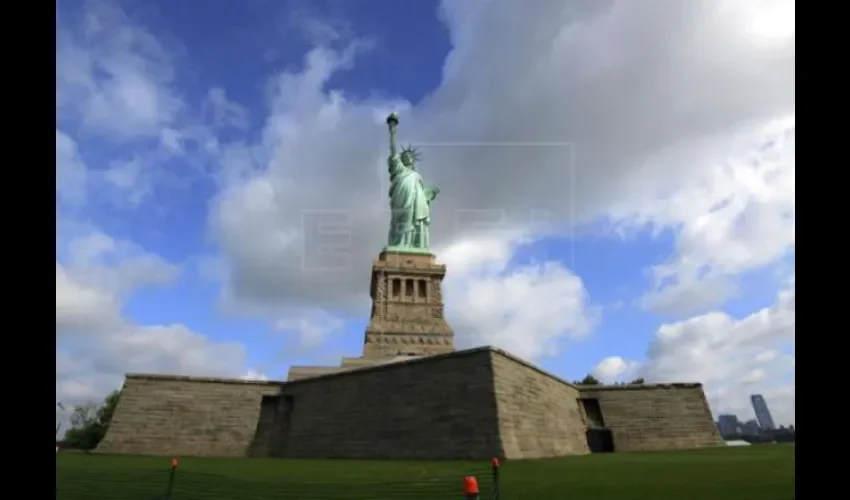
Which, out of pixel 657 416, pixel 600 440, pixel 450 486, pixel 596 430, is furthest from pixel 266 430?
pixel 450 486

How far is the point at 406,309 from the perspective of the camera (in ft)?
161

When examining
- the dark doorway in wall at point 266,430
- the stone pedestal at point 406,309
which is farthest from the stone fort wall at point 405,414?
the stone pedestal at point 406,309

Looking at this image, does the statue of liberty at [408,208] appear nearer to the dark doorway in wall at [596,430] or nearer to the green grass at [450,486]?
the dark doorway in wall at [596,430]

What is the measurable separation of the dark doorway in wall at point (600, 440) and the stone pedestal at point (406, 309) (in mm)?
16346

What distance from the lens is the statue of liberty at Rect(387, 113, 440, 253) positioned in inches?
2120

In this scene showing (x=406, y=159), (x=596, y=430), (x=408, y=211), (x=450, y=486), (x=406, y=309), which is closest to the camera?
(x=450, y=486)

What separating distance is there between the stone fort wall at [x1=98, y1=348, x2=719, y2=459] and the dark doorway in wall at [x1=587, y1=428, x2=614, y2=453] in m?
0.40

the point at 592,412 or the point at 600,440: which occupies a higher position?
the point at 592,412

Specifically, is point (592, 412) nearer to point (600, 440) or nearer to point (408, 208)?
point (600, 440)

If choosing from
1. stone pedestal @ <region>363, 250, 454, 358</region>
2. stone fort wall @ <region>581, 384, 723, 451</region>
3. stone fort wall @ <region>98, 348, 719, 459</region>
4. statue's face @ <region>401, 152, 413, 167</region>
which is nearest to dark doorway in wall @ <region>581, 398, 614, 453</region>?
stone fort wall @ <region>581, 384, 723, 451</region>

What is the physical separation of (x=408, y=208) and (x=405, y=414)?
31614 mm
